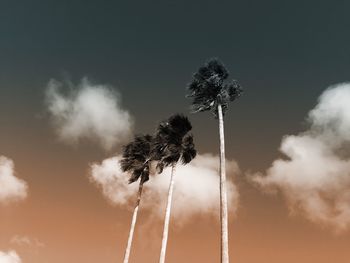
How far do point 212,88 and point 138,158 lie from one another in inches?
449

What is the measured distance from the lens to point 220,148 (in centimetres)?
2350

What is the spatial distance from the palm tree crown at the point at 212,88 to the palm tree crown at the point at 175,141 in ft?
11.6

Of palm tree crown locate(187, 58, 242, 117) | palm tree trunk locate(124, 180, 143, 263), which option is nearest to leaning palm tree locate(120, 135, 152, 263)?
palm tree trunk locate(124, 180, 143, 263)

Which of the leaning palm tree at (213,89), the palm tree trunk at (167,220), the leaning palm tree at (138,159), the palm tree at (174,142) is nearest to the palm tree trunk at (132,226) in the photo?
the leaning palm tree at (138,159)

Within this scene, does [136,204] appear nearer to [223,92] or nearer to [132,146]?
[132,146]

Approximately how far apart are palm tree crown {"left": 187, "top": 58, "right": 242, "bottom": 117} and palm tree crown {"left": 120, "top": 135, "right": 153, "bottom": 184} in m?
8.91

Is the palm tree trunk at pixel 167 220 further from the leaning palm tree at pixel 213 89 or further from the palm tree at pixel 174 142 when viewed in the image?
the leaning palm tree at pixel 213 89

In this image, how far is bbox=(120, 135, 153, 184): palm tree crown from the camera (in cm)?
3394

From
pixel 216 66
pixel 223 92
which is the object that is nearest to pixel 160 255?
pixel 223 92

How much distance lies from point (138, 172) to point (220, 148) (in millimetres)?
12699

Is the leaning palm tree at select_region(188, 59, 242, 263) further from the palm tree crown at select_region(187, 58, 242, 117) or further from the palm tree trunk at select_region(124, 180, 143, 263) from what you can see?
the palm tree trunk at select_region(124, 180, 143, 263)

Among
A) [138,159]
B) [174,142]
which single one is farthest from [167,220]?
[138,159]

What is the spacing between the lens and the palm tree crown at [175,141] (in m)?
30.3

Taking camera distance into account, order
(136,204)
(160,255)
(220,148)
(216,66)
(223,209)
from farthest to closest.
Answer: (136,204) < (216,66) < (160,255) < (220,148) < (223,209)
